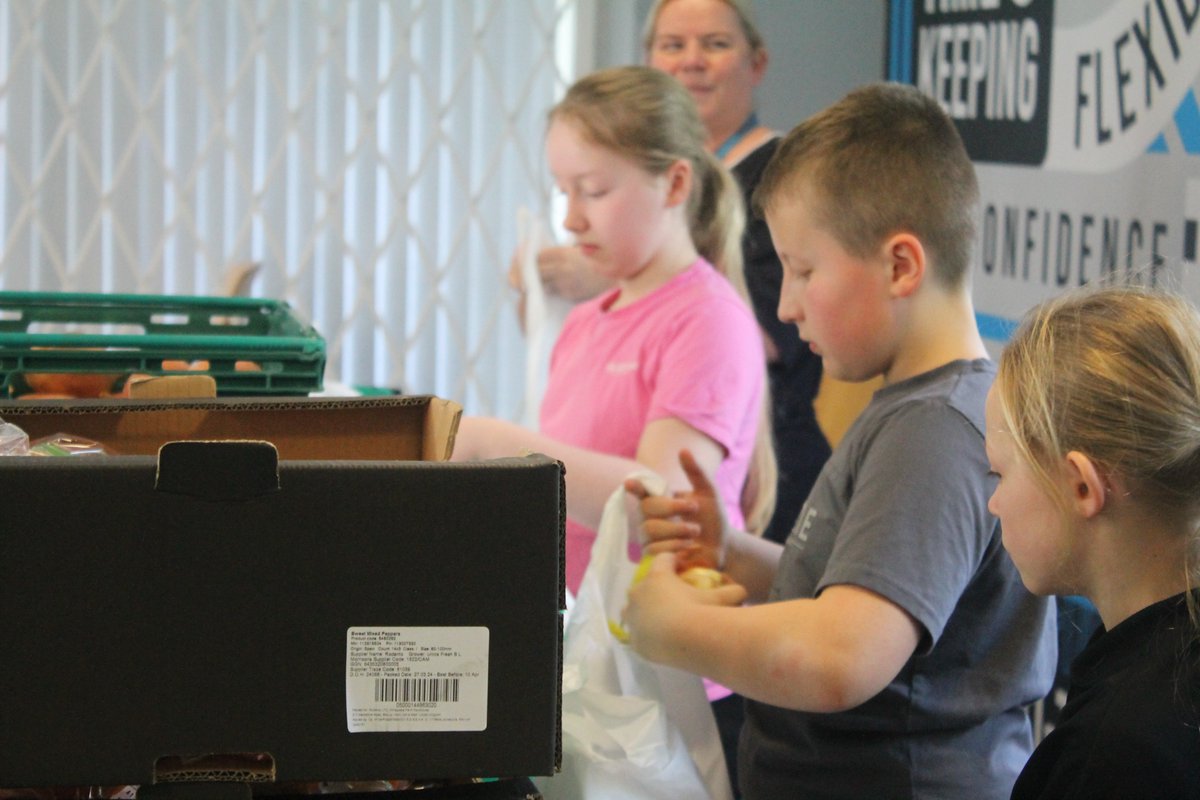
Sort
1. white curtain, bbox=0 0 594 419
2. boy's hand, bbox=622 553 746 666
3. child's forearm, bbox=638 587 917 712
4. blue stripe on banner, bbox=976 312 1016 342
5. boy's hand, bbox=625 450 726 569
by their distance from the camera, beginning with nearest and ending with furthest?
child's forearm, bbox=638 587 917 712
boy's hand, bbox=622 553 746 666
boy's hand, bbox=625 450 726 569
blue stripe on banner, bbox=976 312 1016 342
white curtain, bbox=0 0 594 419

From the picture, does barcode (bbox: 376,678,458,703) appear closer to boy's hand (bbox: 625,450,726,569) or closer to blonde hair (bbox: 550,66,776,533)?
boy's hand (bbox: 625,450,726,569)

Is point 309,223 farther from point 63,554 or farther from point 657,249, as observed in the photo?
point 63,554

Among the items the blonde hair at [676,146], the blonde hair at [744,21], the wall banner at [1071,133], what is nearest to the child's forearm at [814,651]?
the blonde hair at [676,146]

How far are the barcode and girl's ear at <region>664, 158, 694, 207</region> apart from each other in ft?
2.92

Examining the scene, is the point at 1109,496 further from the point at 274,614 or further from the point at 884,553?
the point at 274,614

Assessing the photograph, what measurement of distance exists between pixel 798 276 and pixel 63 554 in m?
0.56

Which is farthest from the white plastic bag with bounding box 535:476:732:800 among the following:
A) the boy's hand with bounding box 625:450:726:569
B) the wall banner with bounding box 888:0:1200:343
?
the wall banner with bounding box 888:0:1200:343

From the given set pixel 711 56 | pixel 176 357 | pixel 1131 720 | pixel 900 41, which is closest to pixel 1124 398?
pixel 1131 720

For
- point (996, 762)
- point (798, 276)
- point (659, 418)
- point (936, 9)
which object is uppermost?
point (936, 9)

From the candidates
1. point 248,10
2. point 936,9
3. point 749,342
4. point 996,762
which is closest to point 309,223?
point 248,10

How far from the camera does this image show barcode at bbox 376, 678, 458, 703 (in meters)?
0.56

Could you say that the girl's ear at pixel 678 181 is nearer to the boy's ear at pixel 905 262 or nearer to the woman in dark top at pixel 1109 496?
the boy's ear at pixel 905 262

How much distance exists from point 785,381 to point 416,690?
122 centimetres

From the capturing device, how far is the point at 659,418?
1.25 meters
